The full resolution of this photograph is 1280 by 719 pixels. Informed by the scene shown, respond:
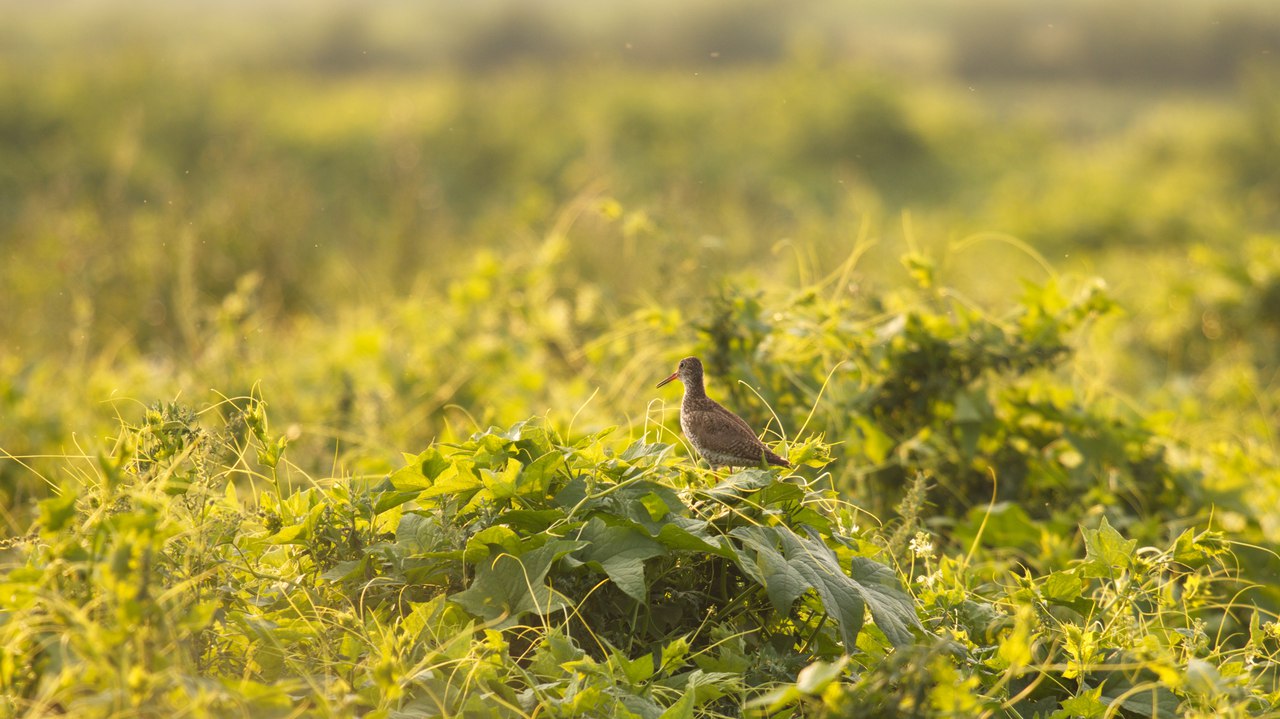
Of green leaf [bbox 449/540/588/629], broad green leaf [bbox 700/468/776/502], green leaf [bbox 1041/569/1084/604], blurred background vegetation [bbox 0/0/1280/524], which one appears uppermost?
broad green leaf [bbox 700/468/776/502]

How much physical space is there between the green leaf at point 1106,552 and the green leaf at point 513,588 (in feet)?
3.90

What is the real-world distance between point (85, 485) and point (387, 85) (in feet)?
52.8

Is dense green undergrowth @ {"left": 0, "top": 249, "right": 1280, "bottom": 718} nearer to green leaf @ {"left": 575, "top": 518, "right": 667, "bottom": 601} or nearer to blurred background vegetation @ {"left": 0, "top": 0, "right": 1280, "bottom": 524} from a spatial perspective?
green leaf @ {"left": 575, "top": 518, "right": 667, "bottom": 601}

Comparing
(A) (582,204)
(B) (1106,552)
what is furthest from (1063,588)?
(A) (582,204)

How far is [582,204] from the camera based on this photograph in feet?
16.8

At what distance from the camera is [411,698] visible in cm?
196

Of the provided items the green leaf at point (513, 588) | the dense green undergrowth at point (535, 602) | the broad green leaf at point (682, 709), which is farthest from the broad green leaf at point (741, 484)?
the broad green leaf at point (682, 709)

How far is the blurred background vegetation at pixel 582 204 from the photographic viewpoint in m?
4.61

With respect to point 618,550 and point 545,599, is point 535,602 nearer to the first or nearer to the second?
point 545,599

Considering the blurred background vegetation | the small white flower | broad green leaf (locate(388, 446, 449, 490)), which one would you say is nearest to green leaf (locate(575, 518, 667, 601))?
broad green leaf (locate(388, 446, 449, 490))

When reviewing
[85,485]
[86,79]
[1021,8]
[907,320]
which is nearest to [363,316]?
[907,320]

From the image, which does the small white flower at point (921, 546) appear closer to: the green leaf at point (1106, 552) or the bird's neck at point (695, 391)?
the green leaf at point (1106, 552)

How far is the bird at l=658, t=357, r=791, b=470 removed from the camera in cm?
241

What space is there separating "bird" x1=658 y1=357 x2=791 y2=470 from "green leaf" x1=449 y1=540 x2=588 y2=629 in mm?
475
